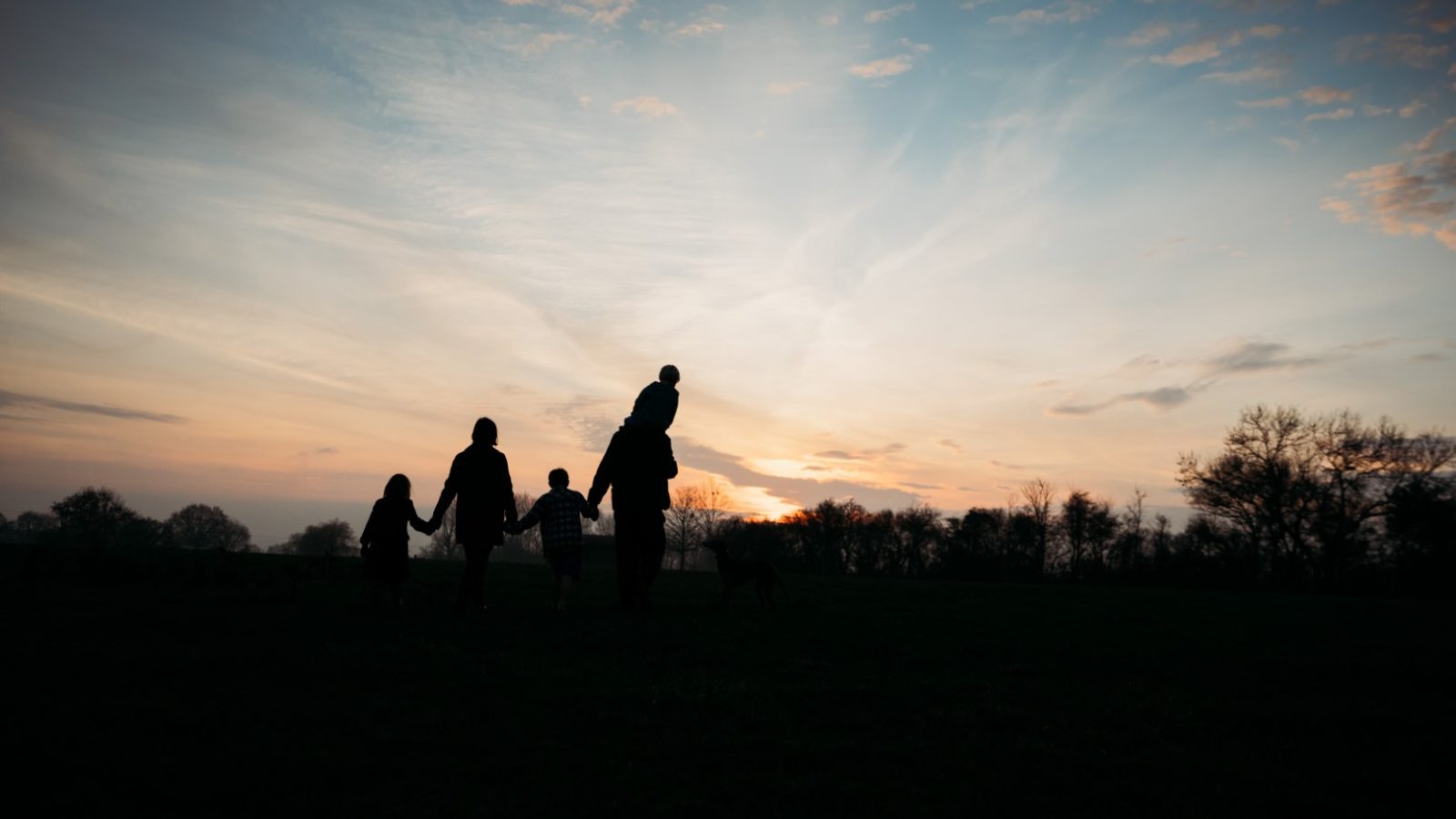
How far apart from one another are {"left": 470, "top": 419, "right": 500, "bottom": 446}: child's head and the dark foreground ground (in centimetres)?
272

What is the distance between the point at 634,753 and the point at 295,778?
1.67 m

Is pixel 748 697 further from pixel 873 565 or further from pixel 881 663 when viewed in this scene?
pixel 873 565

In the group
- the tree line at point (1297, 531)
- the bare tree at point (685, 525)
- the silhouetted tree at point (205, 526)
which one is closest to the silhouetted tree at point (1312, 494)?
the tree line at point (1297, 531)

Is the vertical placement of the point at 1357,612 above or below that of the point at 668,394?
below

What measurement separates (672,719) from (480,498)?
7.67 metres

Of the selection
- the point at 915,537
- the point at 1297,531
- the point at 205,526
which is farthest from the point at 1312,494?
the point at 205,526

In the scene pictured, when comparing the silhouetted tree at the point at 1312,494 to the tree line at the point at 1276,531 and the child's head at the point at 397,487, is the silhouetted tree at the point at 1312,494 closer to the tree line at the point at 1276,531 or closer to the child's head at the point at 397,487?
the tree line at the point at 1276,531

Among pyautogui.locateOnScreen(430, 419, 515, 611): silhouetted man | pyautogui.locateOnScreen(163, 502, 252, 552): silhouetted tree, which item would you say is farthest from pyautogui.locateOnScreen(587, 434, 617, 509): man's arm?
pyautogui.locateOnScreen(163, 502, 252, 552): silhouetted tree

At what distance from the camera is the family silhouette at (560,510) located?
476 inches

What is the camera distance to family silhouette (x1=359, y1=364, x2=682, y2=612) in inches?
476

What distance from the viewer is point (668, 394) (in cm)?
1274

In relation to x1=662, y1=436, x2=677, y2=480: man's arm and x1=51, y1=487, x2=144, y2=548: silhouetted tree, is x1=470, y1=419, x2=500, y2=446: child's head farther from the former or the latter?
x1=51, y1=487, x2=144, y2=548: silhouetted tree

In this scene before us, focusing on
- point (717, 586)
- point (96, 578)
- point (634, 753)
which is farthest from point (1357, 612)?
point (96, 578)

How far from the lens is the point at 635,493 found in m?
12.6
